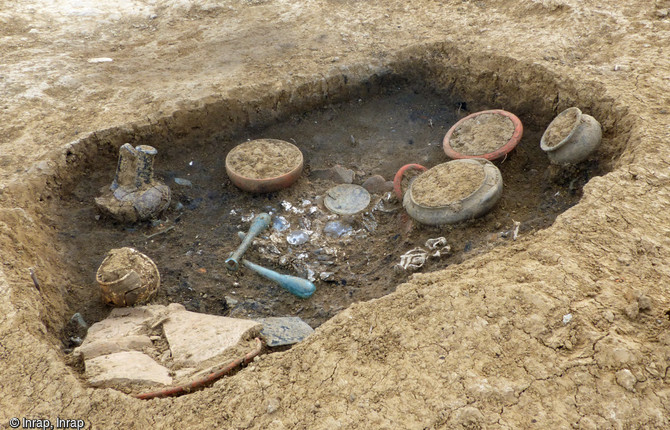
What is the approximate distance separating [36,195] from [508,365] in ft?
15.5

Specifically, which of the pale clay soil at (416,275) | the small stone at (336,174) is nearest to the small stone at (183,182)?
the pale clay soil at (416,275)

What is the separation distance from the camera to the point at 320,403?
2932 millimetres

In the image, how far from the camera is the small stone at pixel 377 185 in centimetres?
580

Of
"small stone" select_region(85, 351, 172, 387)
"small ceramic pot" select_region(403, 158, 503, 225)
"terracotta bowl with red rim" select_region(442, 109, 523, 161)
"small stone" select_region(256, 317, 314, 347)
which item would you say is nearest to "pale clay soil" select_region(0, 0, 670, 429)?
"small stone" select_region(85, 351, 172, 387)

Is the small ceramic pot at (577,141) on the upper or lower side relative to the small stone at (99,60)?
upper

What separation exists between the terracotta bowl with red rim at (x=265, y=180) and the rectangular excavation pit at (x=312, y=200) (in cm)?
17

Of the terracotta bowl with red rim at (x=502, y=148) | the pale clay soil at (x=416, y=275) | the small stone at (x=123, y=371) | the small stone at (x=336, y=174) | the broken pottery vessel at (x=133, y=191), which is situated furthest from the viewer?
the small stone at (x=336, y=174)

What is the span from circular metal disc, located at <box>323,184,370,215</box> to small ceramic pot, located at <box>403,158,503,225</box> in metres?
0.97

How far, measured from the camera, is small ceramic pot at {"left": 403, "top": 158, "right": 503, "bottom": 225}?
180 inches

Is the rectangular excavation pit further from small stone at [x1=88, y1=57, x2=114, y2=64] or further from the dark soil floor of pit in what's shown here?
small stone at [x1=88, y1=57, x2=114, y2=64]

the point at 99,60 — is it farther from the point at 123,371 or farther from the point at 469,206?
the point at 469,206

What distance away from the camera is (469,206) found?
457cm

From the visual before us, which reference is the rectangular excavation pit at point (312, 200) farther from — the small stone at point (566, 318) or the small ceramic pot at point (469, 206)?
the small stone at point (566, 318)

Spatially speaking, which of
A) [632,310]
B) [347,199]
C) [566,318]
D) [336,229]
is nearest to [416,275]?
[566,318]
